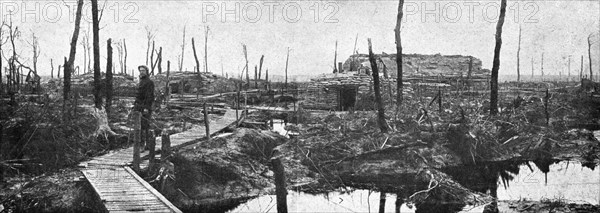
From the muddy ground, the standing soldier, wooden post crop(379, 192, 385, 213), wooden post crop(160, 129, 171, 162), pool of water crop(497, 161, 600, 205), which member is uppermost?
the standing soldier

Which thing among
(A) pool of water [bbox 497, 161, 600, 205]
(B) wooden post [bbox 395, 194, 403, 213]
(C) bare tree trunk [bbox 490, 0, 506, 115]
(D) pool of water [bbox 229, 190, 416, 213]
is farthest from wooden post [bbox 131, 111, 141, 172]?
(C) bare tree trunk [bbox 490, 0, 506, 115]

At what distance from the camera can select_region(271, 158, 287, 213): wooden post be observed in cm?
1059

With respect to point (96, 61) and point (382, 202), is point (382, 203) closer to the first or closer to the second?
point (382, 202)

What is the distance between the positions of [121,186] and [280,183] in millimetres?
3257

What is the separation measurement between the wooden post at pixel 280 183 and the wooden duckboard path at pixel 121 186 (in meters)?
2.50

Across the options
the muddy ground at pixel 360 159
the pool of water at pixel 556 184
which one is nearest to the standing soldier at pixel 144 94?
the muddy ground at pixel 360 159

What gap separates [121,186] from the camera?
1000 cm

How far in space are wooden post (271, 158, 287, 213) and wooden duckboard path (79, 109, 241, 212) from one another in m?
2.50

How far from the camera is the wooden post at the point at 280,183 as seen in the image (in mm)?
10586

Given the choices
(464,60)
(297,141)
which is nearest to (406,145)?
(297,141)

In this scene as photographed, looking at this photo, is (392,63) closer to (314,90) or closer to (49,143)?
(314,90)

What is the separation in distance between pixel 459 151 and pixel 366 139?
3402 millimetres

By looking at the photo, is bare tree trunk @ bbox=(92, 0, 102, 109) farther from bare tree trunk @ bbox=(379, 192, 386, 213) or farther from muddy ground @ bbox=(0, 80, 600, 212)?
bare tree trunk @ bbox=(379, 192, 386, 213)

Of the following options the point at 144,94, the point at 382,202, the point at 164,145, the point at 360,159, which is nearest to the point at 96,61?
the point at 144,94
